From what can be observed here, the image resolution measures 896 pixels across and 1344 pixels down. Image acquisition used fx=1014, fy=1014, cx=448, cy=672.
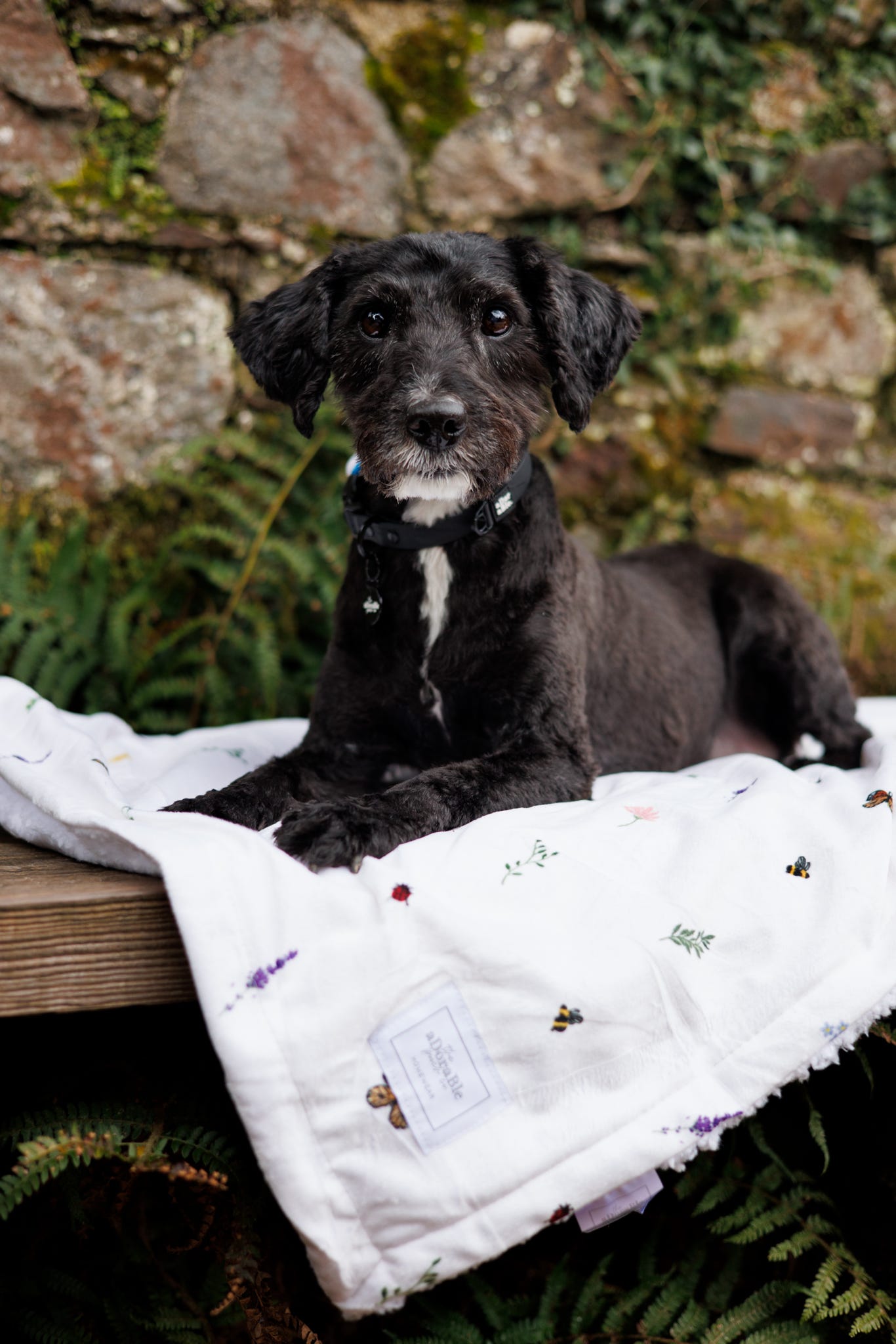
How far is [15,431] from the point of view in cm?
373

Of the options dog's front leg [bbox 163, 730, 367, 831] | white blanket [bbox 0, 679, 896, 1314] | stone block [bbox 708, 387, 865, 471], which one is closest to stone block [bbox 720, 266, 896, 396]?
stone block [bbox 708, 387, 865, 471]

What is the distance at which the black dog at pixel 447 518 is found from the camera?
2.39 m

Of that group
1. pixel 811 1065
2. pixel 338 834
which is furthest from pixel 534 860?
pixel 811 1065

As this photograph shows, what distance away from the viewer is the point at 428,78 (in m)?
4.02

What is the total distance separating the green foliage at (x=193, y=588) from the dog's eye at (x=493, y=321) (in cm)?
136

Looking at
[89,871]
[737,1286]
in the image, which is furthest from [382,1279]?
[737,1286]

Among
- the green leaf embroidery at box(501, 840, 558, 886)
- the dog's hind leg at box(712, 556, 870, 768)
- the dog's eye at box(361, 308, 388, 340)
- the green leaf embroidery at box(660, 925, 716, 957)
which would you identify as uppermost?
the dog's eye at box(361, 308, 388, 340)

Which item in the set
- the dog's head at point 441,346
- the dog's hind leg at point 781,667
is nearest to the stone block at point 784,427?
the dog's hind leg at point 781,667

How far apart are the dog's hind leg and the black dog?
0.98m

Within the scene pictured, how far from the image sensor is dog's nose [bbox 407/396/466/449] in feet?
7.49

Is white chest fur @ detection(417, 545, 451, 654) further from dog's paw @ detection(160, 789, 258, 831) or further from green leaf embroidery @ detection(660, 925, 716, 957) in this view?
green leaf embroidery @ detection(660, 925, 716, 957)

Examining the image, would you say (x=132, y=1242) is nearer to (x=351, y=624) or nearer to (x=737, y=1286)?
(x=737, y=1286)

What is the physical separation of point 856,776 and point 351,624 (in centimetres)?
141

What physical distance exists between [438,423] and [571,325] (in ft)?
1.98
